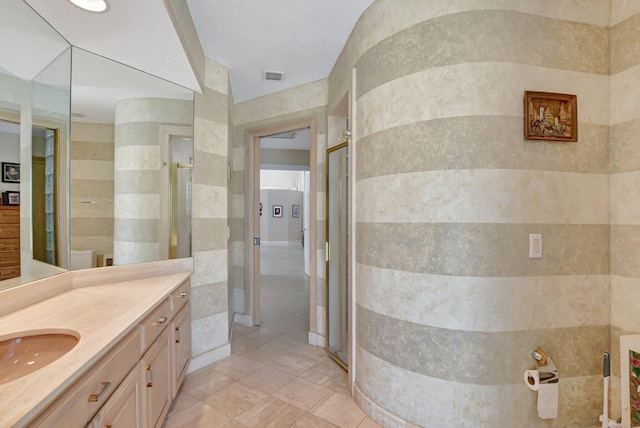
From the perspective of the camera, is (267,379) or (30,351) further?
(267,379)

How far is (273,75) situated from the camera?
2.97 metres

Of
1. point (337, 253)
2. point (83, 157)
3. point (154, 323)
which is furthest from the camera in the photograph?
point (337, 253)

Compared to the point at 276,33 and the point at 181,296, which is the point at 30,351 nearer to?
the point at 181,296

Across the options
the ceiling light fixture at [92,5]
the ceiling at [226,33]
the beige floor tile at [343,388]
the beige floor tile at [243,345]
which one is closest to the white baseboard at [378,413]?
the beige floor tile at [343,388]

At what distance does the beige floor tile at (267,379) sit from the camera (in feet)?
7.67

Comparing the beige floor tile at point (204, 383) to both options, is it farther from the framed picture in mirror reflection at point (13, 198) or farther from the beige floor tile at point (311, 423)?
the framed picture in mirror reflection at point (13, 198)

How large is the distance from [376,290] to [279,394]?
1.15 metres

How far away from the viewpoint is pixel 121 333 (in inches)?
45.4

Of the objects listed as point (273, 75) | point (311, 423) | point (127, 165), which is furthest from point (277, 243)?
point (311, 423)

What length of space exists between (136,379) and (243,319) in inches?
92.0

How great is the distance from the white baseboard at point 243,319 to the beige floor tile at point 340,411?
65.4 inches

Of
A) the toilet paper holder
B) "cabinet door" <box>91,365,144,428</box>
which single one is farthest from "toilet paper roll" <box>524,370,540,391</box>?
"cabinet door" <box>91,365,144,428</box>

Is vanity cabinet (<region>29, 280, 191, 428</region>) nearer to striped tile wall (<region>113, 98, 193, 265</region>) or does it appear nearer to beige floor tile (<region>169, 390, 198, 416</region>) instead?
beige floor tile (<region>169, 390, 198, 416</region>)

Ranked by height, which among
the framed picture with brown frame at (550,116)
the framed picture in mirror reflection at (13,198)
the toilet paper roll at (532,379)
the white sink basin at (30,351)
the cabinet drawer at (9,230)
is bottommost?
the toilet paper roll at (532,379)
